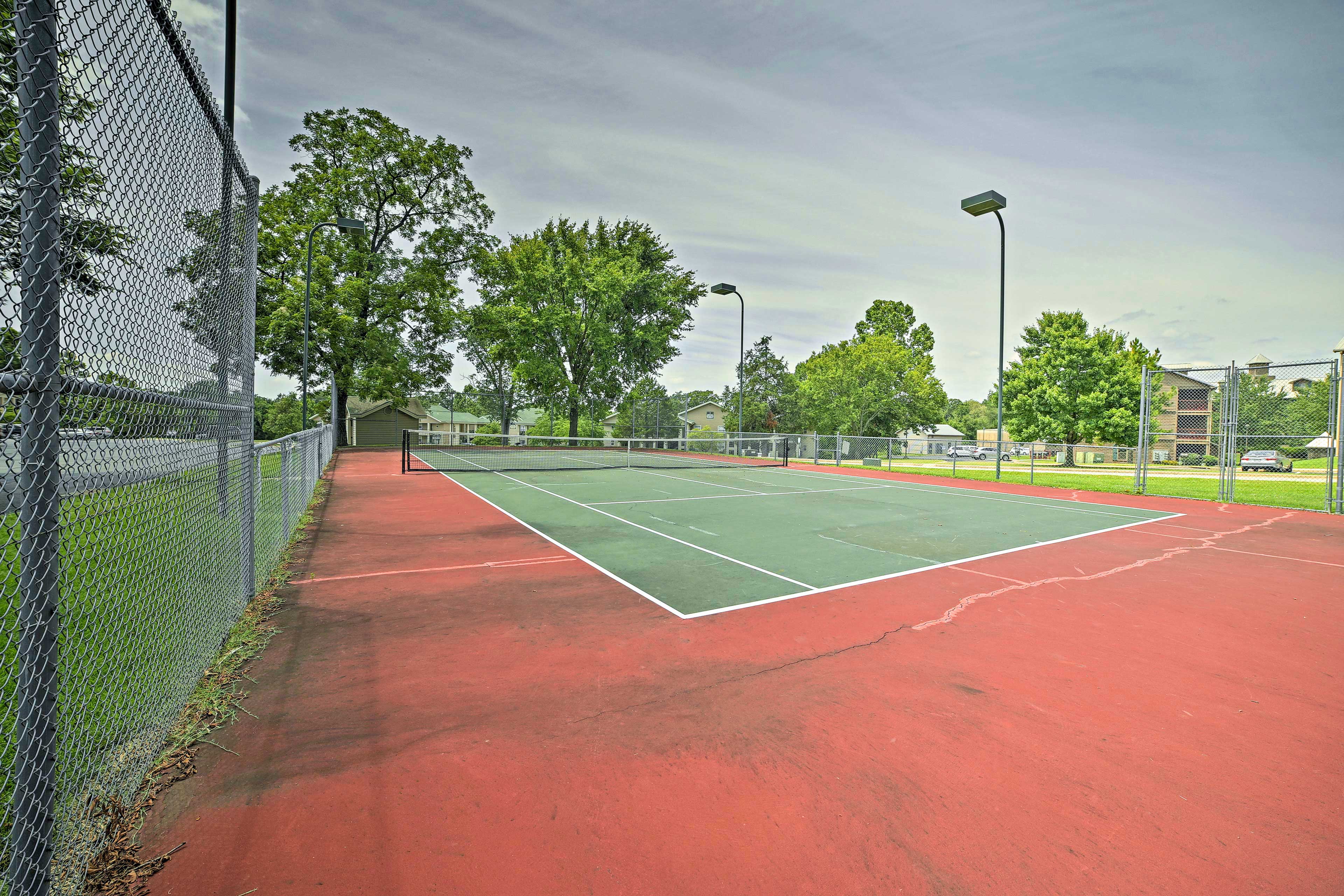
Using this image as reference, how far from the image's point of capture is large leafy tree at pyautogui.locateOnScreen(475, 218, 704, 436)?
128ft

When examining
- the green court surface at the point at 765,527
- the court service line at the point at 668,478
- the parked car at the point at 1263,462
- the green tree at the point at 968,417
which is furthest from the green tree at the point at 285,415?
the green tree at the point at 968,417

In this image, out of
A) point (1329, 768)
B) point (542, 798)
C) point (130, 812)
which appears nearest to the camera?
point (130, 812)

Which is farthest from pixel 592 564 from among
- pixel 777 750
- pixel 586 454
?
pixel 586 454

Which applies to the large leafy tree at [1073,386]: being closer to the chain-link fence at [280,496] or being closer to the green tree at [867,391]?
the green tree at [867,391]

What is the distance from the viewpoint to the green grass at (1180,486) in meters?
15.9

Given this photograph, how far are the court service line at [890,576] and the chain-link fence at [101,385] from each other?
12.5 ft

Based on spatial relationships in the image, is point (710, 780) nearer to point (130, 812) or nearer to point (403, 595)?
point (130, 812)

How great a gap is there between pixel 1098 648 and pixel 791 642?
2.46 meters

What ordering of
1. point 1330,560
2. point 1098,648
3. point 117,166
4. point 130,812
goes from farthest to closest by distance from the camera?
point 1330,560
point 1098,648
point 130,812
point 117,166

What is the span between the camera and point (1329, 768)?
3.11 metres

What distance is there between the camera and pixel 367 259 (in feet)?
100

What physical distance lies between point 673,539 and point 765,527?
191 centimetres

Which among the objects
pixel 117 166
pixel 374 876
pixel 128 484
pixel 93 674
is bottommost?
pixel 374 876

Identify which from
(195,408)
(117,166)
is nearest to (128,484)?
(195,408)
